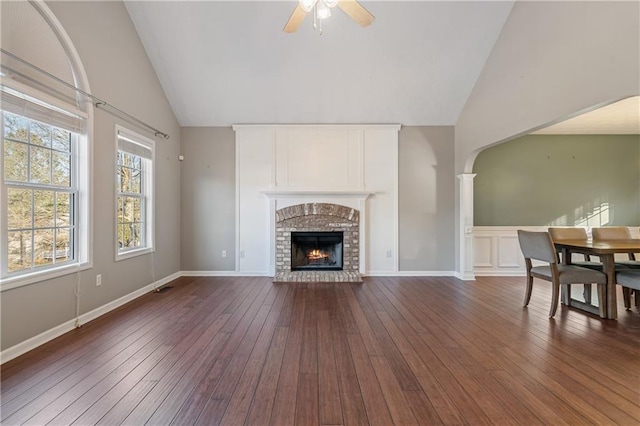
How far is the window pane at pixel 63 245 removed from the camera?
2895 millimetres

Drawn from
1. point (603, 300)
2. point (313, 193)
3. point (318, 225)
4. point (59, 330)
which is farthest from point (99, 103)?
point (603, 300)

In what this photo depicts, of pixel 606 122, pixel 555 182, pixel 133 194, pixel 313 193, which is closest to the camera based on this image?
pixel 133 194

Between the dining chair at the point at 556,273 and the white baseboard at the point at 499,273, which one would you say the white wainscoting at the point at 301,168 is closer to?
the white baseboard at the point at 499,273

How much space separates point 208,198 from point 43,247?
108 inches

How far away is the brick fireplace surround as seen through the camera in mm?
5258

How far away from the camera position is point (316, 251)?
552cm

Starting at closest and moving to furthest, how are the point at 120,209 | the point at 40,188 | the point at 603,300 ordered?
the point at 40,188 < the point at 603,300 < the point at 120,209

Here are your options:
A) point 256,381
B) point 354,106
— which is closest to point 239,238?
point 354,106

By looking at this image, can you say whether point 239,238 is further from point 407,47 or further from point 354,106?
point 407,47

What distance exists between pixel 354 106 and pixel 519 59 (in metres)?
2.42

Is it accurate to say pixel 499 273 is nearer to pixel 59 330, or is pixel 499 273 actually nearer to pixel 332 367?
pixel 332 367

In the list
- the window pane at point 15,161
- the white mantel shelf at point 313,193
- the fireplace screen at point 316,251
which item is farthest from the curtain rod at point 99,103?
the fireplace screen at point 316,251

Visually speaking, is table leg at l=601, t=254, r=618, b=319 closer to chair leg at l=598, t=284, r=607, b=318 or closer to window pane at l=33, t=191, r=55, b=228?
chair leg at l=598, t=284, r=607, b=318

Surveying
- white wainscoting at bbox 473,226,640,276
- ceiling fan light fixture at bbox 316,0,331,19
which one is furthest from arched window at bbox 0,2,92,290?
white wainscoting at bbox 473,226,640,276
